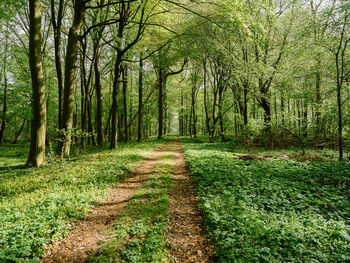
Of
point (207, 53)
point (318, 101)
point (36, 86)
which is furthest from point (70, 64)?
point (318, 101)

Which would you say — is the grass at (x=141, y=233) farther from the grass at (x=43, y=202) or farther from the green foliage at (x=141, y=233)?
the grass at (x=43, y=202)

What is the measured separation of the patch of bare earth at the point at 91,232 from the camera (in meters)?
3.46

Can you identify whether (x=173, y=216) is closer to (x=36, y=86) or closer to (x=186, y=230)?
(x=186, y=230)

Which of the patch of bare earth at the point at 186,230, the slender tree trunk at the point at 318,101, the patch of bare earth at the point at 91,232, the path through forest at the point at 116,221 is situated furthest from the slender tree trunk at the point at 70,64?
the slender tree trunk at the point at 318,101

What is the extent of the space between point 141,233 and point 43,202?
9.61ft

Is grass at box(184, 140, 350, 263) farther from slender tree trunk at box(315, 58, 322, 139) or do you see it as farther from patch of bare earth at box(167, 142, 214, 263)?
slender tree trunk at box(315, 58, 322, 139)

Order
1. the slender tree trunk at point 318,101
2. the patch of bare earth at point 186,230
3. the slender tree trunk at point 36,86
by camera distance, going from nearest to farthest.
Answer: the patch of bare earth at point 186,230 < the slender tree trunk at point 36,86 < the slender tree trunk at point 318,101

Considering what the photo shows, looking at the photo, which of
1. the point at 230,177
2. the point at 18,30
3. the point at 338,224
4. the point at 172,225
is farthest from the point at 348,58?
the point at 18,30

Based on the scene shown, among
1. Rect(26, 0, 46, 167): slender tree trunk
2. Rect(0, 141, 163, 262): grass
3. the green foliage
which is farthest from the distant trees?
the green foliage

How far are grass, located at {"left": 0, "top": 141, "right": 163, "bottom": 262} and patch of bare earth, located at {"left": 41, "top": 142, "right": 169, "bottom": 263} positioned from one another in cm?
20

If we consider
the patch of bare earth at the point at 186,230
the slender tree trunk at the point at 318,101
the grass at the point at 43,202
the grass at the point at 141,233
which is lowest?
the patch of bare earth at the point at 186,230

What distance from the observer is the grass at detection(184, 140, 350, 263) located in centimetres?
337

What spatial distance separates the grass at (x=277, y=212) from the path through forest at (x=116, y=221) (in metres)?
0.34

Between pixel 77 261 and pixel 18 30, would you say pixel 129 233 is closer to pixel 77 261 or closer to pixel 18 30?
pixel 77 261
